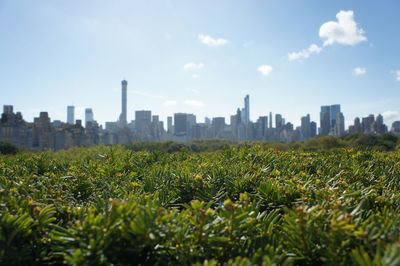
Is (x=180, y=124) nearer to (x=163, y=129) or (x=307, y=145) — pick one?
(x=163, y=129)

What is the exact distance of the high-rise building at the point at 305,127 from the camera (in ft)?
395

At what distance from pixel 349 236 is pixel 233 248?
1.94ft

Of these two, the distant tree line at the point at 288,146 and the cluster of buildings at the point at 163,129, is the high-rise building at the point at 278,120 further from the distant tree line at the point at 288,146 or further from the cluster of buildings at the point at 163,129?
the distant tree line at the point at 288,146

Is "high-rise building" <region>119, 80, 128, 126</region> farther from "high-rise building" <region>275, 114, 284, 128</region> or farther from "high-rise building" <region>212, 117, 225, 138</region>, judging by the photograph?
"high-rise building" <region>275, 114, 284, 128</region>

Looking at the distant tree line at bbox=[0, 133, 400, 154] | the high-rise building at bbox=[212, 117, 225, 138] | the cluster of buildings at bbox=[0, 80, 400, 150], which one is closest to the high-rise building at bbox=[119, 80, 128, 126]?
the cluster of buildings at bbox=[0, 80, 400, 150]

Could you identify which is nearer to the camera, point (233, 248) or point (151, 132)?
point (233, 248)

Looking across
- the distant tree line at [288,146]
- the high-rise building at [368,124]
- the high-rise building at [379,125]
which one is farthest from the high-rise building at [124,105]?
the distant tree line at [288,146]

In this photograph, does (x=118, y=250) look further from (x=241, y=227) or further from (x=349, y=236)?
(x=349, y=236)

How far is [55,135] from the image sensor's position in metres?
61.7

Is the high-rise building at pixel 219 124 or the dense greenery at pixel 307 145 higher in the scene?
the high-rise building at pixel 219 124

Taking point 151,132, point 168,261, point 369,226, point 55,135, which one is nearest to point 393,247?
point 369,226

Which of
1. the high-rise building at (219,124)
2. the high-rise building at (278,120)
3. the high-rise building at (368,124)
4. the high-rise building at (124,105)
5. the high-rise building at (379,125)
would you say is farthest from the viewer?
the high-rise building at (124,105)

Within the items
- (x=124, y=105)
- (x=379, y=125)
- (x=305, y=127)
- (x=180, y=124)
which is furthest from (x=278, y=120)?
(x=124, y=105)

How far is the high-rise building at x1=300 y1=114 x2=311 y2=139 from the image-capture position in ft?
395
